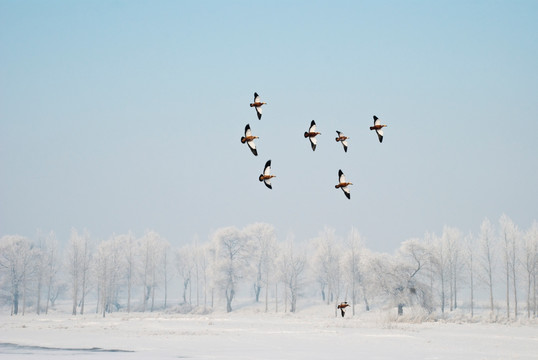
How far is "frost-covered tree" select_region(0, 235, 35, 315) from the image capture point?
302 ft

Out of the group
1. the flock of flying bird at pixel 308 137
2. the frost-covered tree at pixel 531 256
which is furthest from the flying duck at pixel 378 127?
the frost-covered tree at pixel 531 256

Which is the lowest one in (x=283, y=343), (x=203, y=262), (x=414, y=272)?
(x=283, y=343)

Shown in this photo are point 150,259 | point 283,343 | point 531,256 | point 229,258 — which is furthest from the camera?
point 150,259

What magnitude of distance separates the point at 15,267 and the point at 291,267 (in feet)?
143

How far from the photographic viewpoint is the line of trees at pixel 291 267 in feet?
237

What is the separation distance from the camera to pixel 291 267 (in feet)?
315

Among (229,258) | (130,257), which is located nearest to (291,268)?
(229,258)

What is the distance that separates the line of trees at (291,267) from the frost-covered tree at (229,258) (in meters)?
0.17

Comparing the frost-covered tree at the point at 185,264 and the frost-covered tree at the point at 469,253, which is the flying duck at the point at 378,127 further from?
the frost-covered tree at the point at 185,264

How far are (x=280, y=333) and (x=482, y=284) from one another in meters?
43.6

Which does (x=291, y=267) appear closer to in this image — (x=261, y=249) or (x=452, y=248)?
(x=261, y=249)

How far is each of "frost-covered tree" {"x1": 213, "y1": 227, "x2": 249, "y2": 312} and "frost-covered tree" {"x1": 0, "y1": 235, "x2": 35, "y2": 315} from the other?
30.2 m

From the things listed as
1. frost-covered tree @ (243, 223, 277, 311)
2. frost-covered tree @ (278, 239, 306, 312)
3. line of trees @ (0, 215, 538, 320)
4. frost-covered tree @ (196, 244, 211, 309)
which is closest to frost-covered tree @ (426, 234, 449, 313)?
line of trees @ (0, 215, 538, 320)

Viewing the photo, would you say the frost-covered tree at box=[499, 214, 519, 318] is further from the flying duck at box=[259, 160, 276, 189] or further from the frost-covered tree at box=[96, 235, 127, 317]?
the flying duck at box=[259, 160, 276, 189]
